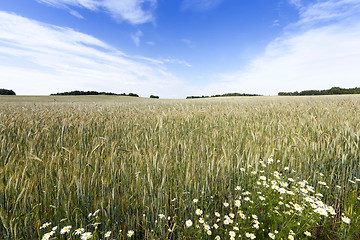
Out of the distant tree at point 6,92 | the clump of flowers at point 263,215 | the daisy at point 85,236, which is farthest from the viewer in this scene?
the distant tree at point 6,92

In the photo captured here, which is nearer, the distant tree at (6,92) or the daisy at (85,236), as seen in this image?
the daisy at (85,236)

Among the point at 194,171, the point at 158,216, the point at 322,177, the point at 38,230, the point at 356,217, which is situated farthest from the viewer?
the point at 322,177

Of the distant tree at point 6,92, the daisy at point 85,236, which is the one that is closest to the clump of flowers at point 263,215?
the daisy at point 85,236

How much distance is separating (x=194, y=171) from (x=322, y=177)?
1.71 m

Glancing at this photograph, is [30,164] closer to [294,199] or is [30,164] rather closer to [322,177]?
[294,199]

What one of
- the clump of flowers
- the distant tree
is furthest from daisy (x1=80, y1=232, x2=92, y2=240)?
the distant tree

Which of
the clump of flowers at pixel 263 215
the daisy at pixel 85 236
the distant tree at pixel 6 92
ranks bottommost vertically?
the clump of flowers at pixel 263 215

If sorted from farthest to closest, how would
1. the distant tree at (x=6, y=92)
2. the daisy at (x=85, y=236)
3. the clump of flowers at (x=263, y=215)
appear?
the distant tree at (x=6, y=92) < the clump of flowers at (x=263, y=215) < the daisy at (x=85, y=236)

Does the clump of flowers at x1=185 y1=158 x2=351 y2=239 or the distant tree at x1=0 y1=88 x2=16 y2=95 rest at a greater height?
the distant tree at x1=0 y1=88 x2=16 y2=95

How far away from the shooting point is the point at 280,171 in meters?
2.29

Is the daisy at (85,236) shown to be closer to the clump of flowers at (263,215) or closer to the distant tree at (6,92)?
the clump of flowers at (263,215)

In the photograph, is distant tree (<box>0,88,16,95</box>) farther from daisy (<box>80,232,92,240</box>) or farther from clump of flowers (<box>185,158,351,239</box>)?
clump of flowers (<box>185,158,351,239</box>)

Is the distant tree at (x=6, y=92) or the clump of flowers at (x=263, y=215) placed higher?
the distant tree at (x=6, y=92)

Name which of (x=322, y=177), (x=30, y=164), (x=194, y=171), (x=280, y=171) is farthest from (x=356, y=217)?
(x=30, y=164)
